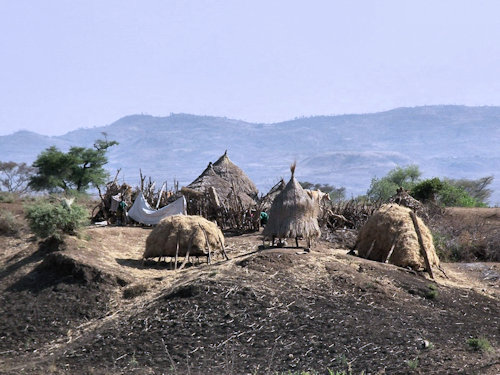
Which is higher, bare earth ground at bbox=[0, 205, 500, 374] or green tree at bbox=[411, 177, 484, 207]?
green tree at bbox=[411, 177, 484, 207]

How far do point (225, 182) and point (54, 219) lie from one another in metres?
8.26

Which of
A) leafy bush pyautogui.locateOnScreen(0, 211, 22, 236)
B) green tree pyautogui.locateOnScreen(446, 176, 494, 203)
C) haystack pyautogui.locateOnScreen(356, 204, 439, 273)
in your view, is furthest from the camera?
green tree pyautogui.locateOnScreen(446, 176, 494, 203)

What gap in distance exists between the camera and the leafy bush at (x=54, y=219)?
13.6m

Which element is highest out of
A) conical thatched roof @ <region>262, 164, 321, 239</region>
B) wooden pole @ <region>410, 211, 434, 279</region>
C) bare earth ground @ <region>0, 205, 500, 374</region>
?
conical thatched roof @ <region>262, 164, 321, 239</region>

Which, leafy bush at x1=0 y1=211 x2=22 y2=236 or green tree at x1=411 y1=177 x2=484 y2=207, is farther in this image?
green tree at x1=411 y1=177 x2=484 y2=207

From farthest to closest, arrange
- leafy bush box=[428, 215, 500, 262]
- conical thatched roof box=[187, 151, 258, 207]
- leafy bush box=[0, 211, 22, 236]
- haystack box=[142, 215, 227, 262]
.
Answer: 1. conical thatched roof box=[187, 151, 258, 207]
2. leafy bush box=[0, 211, 22, 236]
3. leafy bush box=[428, 215, 500, 262]
4. haystack box=[142, 215, 227, 262]

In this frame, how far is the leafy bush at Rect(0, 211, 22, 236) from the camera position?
16202mm

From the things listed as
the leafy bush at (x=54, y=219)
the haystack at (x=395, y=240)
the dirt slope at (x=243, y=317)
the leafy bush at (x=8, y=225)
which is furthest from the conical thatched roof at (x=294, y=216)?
the leafy bush at (x=8, y=225)

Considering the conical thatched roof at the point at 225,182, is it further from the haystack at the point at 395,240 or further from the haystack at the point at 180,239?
the haystack at the point at 395,240

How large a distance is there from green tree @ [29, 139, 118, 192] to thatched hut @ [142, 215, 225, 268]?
67.5 ft

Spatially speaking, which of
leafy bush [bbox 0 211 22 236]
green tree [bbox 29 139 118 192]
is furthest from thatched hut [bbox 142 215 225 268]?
green tree [bbox 29 139 118 192]

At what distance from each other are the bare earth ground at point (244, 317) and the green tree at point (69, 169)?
71.8 ft

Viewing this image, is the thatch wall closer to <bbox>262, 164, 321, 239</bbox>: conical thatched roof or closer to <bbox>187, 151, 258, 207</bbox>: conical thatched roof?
<bbox>262, 164, 321, 239</bbox>: conical thatched roof

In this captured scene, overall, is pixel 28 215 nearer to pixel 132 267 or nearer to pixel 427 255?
pixel 132 267
